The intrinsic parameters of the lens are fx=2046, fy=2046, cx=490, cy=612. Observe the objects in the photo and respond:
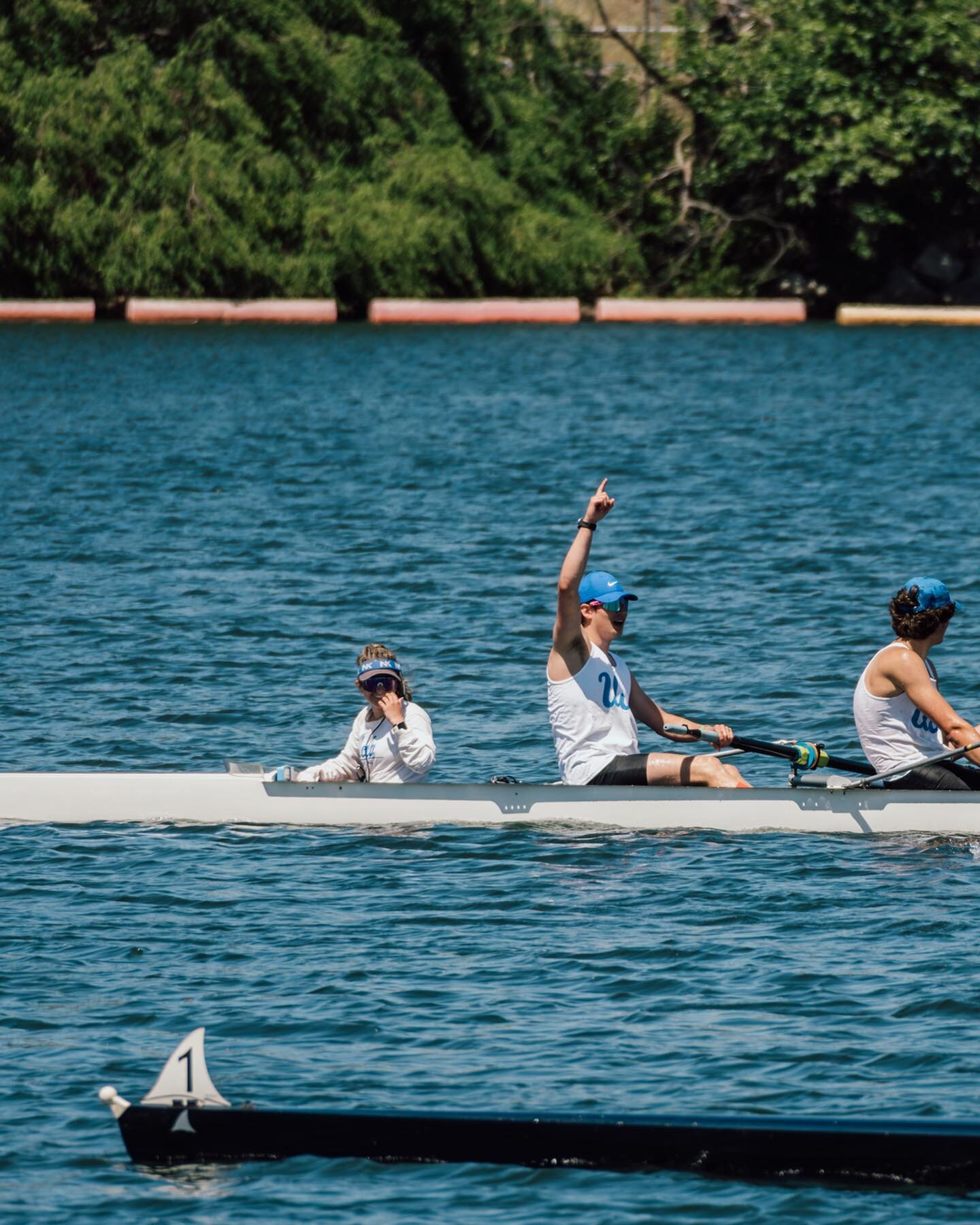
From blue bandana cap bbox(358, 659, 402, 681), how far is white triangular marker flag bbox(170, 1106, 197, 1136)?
4.33 metres

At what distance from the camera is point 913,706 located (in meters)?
12.4

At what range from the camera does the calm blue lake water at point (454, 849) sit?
879 cm

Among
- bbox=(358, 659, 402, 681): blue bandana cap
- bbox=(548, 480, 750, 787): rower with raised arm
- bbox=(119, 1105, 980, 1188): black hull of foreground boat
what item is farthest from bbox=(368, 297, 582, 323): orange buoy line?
bbox=(119, 1105, 980, 1188): black hull of foreground boat

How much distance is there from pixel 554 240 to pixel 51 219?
14.8m

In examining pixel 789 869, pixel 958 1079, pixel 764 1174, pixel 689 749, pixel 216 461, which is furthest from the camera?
pixel 216 461

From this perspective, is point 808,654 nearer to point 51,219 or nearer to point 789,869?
point 789,869

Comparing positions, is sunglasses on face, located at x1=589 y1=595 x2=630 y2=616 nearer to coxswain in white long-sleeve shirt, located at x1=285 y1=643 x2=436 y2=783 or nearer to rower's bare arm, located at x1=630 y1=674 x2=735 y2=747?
rower's bare arm, located at x1=630 y1=674 x2=735 y2=747

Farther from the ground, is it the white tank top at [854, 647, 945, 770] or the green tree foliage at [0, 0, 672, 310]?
the green tree foliage at [0, 0, 672, 310]

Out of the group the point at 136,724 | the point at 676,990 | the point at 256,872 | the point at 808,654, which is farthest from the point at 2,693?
the point at 676,990

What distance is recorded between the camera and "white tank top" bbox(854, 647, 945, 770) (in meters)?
12.4

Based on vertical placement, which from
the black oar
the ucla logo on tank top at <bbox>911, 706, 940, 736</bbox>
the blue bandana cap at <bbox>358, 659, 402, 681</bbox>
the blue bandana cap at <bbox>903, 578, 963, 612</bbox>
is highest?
the blue bandana cap at <bbox>903, 578, 963, 612</bbox>

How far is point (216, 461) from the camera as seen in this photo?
32.1 meters

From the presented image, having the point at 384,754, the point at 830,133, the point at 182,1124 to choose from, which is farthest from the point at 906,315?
the point at 182,1124

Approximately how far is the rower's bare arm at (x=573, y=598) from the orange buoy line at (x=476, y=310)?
151 feet
